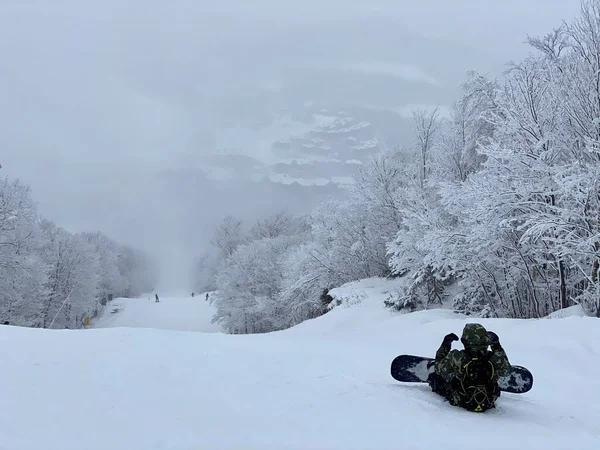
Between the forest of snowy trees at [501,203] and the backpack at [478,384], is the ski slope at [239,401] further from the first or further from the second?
the forest of snowy trees at [501,203]

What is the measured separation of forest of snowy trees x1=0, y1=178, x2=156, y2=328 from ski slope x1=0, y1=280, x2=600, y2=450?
17.0 metres

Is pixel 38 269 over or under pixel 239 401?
over

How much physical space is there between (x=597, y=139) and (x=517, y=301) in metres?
6.50

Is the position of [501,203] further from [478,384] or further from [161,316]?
[161,316]

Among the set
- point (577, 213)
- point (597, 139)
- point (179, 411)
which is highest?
point (597, 139)

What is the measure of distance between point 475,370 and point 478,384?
0.15 m

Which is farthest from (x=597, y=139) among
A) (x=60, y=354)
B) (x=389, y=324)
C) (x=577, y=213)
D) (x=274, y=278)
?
(x=274, y=278)

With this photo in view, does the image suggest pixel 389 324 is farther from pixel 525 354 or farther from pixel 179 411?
pixel 179 411

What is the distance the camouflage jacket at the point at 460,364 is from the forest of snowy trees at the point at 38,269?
65.1 ft

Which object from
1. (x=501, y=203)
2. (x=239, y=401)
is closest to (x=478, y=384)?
(x=239, y=401)

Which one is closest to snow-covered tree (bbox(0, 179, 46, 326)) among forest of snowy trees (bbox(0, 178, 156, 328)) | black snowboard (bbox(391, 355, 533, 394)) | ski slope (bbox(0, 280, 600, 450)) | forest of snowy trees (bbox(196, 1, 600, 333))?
forest of snowy trees (bbox(0, 178, 156, 328))

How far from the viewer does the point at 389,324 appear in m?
13.1

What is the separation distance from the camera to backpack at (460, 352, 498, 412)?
439cm

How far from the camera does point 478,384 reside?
4418mm
